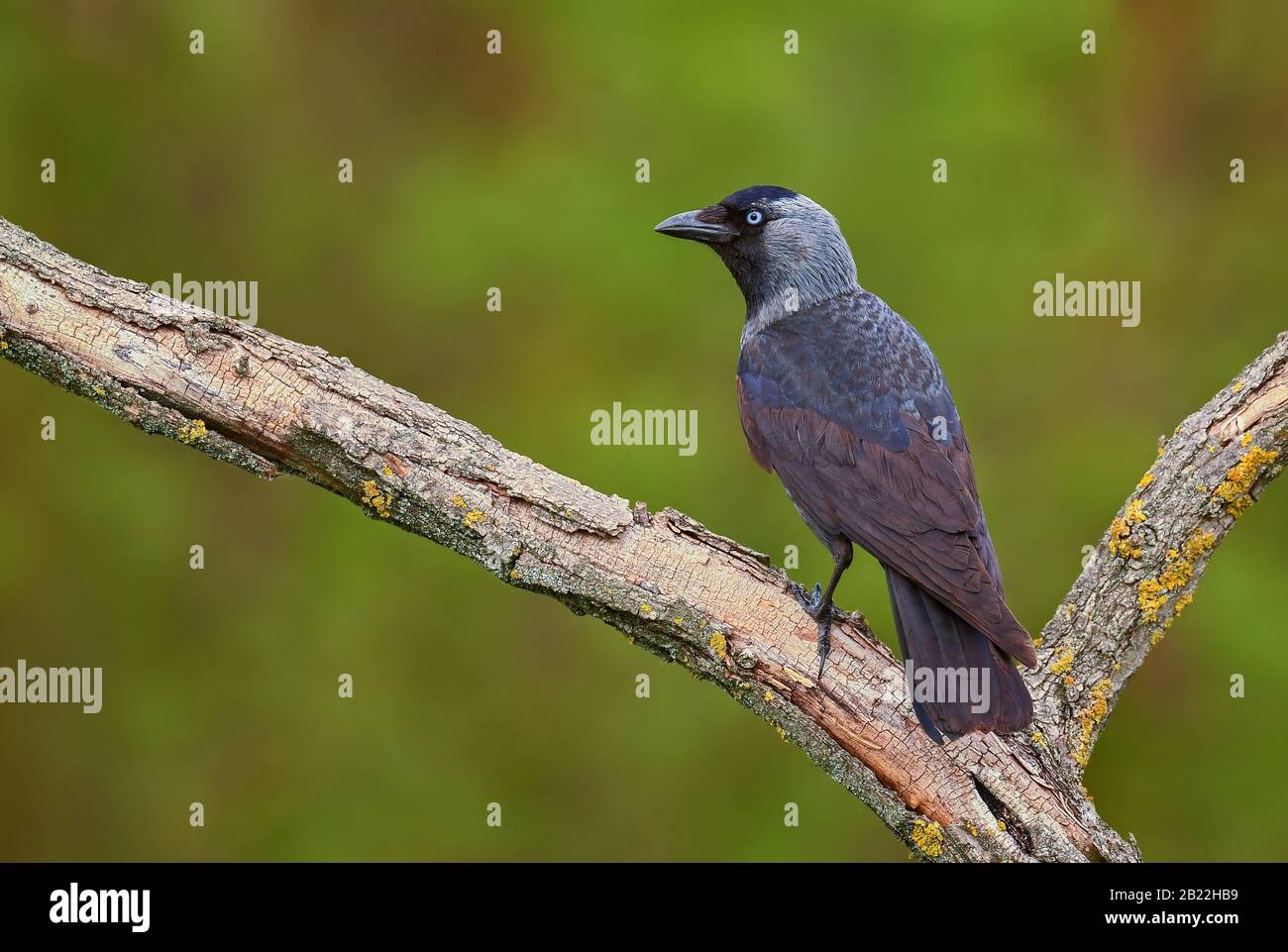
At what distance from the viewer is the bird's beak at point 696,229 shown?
4.40 meters

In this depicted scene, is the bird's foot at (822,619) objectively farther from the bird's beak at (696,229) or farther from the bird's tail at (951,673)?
the bird's beak at (696,229)

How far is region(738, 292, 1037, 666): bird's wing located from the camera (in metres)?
3.17

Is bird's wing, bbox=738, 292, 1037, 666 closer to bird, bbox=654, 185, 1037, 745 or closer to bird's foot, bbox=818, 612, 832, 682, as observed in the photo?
bird, bbox=654, 185, 1037, 745

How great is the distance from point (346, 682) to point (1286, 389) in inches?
165

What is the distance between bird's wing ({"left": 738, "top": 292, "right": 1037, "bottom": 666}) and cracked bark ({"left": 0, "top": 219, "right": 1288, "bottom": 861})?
27 centimetres

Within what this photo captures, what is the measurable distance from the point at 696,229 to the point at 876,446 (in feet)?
4.18

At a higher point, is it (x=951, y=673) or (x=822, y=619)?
(x=822, y=619)

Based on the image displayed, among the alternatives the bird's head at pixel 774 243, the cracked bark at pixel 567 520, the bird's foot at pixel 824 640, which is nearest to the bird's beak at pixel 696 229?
the bird's head at pixel 774 243

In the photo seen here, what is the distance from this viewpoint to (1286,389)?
3.29 meters

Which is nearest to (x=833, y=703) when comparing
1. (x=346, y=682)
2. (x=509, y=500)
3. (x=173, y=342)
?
(x=509, y=500)

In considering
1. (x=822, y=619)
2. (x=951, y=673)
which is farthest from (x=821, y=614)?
(x=951, y=673)

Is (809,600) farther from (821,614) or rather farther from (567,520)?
(567,520)

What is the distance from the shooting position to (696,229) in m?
4.40
